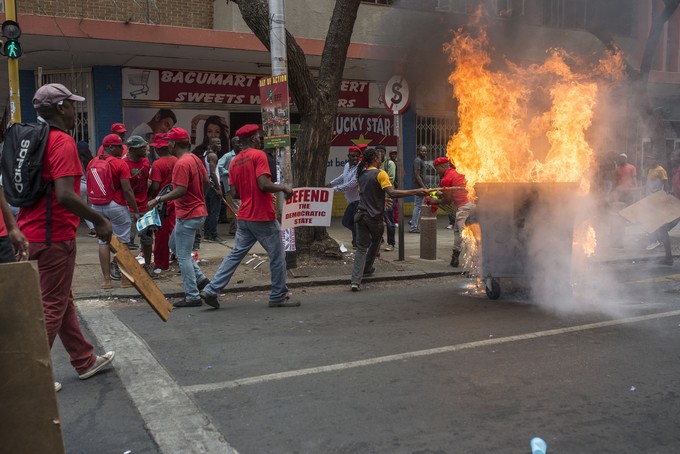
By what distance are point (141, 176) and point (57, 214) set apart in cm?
445

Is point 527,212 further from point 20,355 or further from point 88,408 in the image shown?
point 20,355

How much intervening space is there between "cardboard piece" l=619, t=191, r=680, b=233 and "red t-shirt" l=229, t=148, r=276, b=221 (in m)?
5.03

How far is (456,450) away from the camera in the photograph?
3.34 metres

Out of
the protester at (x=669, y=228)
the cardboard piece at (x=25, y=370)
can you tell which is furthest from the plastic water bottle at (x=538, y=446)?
the protester at (x=669, y=228)

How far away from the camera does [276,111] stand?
27.3 ft

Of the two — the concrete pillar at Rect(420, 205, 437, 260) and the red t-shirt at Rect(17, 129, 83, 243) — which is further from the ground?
the red t-shirt at Rect(17, 129, 83, 243)

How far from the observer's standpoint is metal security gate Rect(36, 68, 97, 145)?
1302cm

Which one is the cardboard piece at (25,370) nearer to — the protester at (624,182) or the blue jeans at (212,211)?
the blue jeans at (212,211)

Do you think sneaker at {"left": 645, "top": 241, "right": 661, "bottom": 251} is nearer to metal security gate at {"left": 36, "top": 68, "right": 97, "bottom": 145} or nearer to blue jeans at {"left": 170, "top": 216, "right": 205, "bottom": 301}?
blue jeans at {"left": 170, "top": 216, "right": 205, "bottom": 301}

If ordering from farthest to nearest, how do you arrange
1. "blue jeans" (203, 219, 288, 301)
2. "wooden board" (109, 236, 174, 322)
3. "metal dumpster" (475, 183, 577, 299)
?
"blue jeans" (203, 219, 288, 301) < "metal dumpster" (475, 183, 577, 299) < "wooden board" (109, 236, 174, 322)

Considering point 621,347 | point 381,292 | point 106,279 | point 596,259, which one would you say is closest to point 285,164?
point 381,292

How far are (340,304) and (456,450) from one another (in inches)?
147

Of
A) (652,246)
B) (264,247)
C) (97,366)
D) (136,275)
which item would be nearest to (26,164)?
(136,275)

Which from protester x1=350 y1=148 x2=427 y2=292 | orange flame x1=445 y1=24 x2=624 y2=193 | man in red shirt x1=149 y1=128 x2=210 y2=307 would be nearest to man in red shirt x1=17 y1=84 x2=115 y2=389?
man in red shirt x1=149 y1=128 x2=210 y2=307
